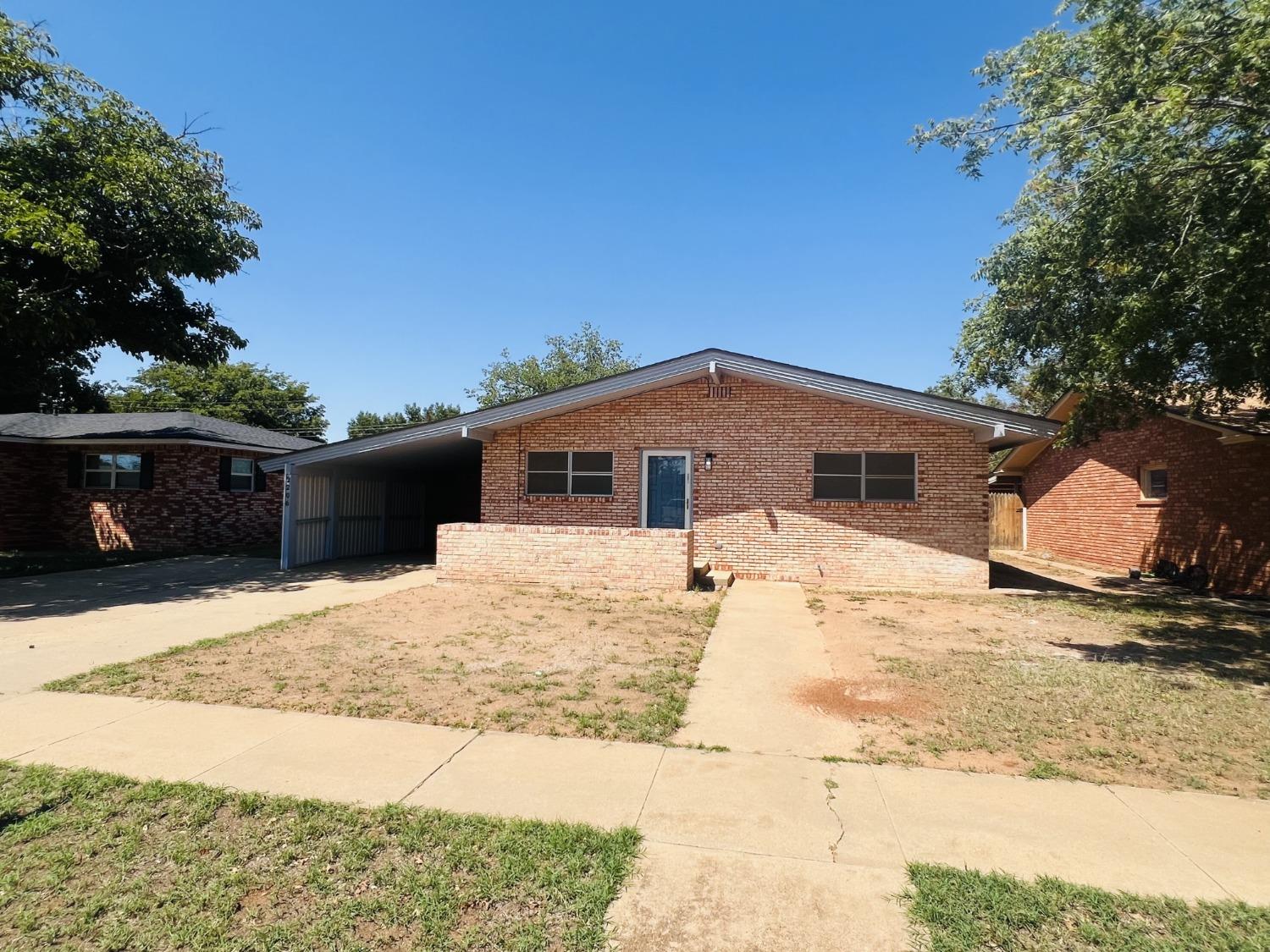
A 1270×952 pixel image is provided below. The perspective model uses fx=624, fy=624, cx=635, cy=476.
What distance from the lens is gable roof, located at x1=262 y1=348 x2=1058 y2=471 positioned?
10.8 meters

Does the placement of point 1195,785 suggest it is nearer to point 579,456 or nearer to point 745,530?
point 745,530

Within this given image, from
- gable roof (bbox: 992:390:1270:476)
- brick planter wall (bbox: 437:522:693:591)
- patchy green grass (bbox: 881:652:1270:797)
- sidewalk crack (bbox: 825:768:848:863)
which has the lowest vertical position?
sidewalk crack (bbox: 825:768:848:863)

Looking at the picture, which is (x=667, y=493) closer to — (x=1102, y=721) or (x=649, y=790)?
(x=1102, y=721)

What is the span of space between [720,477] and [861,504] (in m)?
2.73

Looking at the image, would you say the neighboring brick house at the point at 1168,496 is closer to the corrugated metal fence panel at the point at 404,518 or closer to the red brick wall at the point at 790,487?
the red brick wall at the point at 790,487

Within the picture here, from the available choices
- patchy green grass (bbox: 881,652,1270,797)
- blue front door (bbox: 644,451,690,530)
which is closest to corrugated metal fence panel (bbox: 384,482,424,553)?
blue front door (bbox: 644,451,690,530)

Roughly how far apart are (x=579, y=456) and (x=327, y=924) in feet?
36.3

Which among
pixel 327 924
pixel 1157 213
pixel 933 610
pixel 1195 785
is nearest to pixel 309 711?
pixel 327 924

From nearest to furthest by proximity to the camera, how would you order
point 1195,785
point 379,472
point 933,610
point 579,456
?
point 1195,785 < point 933,610 < point 579,456 < point 379,472

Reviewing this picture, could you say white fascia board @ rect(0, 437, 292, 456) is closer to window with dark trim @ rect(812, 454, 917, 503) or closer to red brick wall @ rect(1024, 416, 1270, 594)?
window with dark trim @ rect(812, 454, 917, 503)

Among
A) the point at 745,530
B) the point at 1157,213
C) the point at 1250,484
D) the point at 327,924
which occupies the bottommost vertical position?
the point at 327,924

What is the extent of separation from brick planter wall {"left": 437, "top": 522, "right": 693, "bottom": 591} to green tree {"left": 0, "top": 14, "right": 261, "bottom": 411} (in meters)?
7.96

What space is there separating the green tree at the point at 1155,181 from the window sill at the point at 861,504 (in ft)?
9.52

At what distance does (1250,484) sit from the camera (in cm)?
1136
